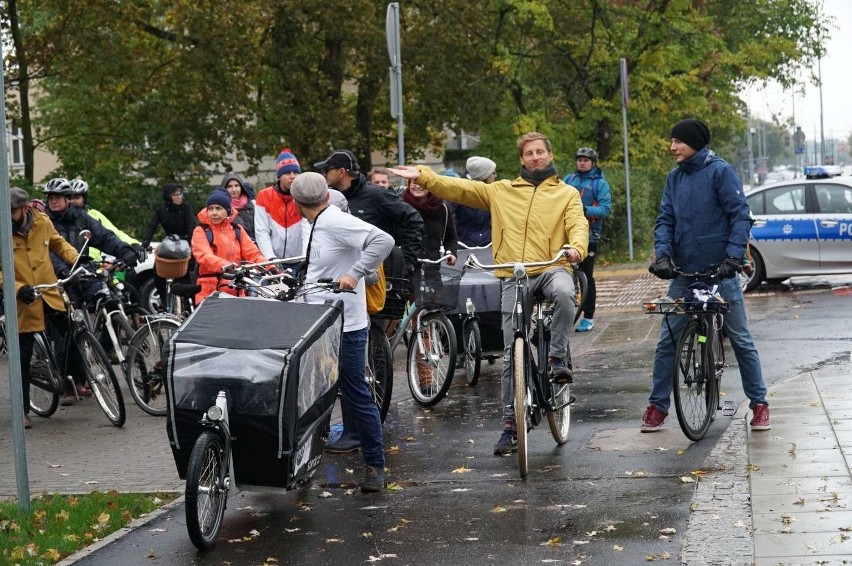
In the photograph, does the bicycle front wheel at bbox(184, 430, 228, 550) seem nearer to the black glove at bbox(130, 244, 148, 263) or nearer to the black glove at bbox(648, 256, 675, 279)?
the black glove at bbox(648, 256, 675, 279)

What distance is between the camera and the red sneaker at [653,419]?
29.6 ft

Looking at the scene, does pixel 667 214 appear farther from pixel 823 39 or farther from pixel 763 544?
pixel 823 39

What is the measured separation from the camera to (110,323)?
37.2ft

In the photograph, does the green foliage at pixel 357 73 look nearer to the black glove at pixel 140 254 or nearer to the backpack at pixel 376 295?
the black glove at pixel 140 254

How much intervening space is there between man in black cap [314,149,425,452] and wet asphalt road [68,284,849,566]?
338 millimetres

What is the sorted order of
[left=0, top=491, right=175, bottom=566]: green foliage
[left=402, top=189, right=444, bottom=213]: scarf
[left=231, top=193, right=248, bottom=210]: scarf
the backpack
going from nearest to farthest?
[left=0, top=491, right=175, bottom=566]: green foliage, the backpack, [left=402, top=189, right=444, bottom=213]: scarf, [left=231, top=193, right=248, bottom=210]: scarf

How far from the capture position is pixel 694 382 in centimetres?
869

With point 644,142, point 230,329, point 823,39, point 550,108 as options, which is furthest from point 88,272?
point 823,39

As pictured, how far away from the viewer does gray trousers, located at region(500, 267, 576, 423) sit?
8.36 metres

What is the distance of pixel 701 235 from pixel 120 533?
13.0ft

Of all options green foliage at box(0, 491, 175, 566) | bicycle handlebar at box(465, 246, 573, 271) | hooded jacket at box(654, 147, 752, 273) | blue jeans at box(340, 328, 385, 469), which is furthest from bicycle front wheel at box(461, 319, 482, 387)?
green foliage at box(0, 491, 175, 566)

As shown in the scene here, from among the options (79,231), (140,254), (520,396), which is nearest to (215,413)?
(520,396)

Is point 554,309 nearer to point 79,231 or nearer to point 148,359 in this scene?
point 148,359

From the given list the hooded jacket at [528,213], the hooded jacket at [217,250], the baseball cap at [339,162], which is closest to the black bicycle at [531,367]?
the hooded jacket at [528,213]
